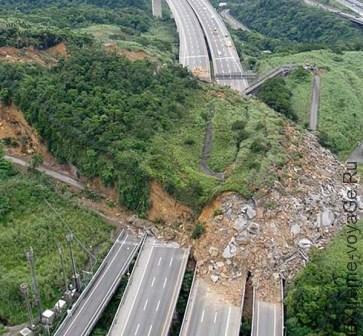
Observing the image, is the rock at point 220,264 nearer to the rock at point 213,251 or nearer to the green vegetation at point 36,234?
the rock at point 213,251

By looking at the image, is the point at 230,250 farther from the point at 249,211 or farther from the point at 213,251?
the point at 249,211

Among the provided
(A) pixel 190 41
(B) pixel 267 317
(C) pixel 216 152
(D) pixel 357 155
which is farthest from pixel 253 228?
(A) pixel 190 41

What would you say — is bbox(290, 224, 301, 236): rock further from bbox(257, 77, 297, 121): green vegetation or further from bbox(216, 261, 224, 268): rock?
bbox(257, 77, 297, 121): green vegetation

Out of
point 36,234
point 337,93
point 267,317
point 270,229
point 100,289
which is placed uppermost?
point 270,229

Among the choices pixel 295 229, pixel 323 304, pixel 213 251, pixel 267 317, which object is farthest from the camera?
pixel 295 229

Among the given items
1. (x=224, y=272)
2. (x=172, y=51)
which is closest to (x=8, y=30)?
(x=172, y=51)

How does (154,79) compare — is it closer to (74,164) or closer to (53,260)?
A: (74,164)

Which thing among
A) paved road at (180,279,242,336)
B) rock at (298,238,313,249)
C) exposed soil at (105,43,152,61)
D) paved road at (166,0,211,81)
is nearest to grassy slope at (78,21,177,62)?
exposed soil at (105,43,152,61)

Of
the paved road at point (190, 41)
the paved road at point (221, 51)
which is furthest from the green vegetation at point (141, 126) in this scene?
the paved road at point (190, 41)
